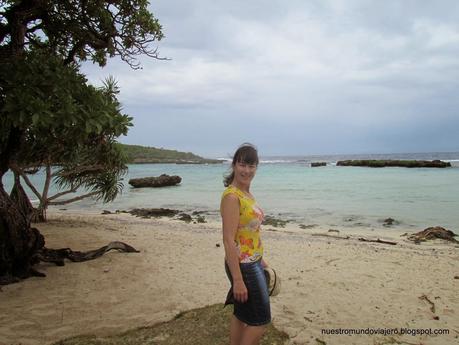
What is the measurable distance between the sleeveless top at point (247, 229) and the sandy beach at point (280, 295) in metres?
1.63

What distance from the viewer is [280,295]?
197 inches

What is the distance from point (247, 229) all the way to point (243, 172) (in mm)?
421

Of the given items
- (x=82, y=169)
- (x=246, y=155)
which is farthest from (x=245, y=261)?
(x=82, y=169)

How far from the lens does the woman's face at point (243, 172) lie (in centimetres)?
273

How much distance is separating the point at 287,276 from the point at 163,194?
18.2 metres

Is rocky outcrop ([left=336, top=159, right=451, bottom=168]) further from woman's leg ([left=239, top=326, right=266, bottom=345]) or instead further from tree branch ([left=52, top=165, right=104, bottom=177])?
woman's leg ([left=239, top=326, right=266, bottom=345])

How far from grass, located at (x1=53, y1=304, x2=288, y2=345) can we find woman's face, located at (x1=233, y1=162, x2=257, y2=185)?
1820mm

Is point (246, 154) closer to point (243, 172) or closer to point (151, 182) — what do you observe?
point (243, 172)

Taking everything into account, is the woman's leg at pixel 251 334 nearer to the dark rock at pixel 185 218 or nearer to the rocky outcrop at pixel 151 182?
the dark rock at pixel 185 218

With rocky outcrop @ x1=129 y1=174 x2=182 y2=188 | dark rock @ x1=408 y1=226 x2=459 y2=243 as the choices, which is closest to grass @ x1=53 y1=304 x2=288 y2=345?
dark rock @ x1=408 y1=226 x2=459 y2=243

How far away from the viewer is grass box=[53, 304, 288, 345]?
3617 mm

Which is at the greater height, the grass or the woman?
the woman

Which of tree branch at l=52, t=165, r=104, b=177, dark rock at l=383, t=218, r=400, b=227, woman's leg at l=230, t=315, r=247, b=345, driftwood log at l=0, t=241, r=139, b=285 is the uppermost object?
tree branch at l=52, t=165, r=104, b=177

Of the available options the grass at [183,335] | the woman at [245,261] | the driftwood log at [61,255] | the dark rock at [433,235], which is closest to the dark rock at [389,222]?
the dark rock at [433,235]
